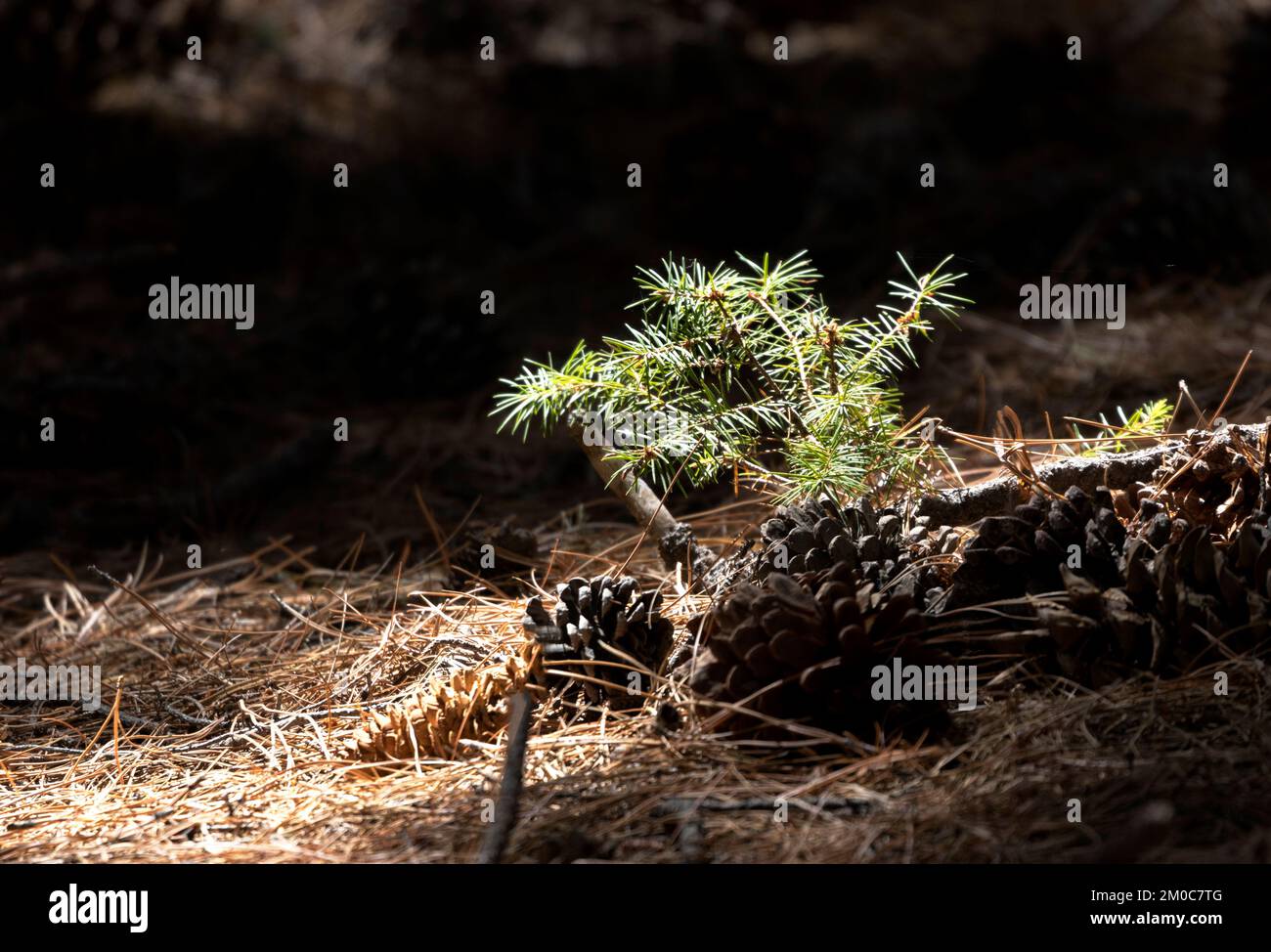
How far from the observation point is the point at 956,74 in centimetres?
484

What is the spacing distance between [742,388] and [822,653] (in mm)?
519

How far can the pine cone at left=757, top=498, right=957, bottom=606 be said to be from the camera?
5.24 feet

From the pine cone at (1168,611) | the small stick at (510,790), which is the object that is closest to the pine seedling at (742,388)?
the pine cone at (1168,611)

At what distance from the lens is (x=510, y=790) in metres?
1.26

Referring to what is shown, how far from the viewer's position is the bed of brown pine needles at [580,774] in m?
1.19

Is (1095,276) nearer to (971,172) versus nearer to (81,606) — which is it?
(971,172)

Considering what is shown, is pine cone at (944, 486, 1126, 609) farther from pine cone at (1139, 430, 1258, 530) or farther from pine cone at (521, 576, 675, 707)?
pine cone at (521, 576, 675, 707)

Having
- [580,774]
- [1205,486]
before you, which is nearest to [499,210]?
[1205,486]

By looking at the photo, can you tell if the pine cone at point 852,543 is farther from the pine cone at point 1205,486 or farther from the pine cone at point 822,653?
the pine cone at point 1205,486

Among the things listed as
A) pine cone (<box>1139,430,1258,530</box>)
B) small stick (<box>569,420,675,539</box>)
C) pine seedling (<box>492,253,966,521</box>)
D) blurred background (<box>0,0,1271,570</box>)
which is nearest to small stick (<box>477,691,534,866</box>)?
pine seedling (<box>492,253,966,521</box>)

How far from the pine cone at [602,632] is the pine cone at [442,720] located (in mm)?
61

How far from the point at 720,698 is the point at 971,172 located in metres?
3.35

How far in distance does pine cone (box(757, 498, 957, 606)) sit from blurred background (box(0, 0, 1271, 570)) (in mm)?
970
